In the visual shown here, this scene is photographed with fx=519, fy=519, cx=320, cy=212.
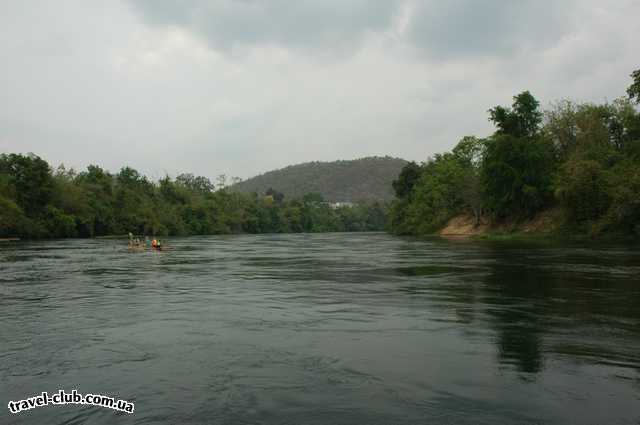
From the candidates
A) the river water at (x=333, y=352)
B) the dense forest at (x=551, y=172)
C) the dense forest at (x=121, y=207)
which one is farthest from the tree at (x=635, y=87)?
the dense forest at (x=121, y=207)

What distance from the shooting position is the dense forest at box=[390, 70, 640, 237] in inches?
2181

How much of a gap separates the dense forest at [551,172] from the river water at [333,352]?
41.0m

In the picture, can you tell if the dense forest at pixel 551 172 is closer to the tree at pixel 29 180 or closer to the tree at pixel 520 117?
the tree at pixel 520 117

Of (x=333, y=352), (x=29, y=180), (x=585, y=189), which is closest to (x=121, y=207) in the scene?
(x=29, y=180)

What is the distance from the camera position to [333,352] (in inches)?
398

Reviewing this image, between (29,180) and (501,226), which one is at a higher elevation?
(29,180)

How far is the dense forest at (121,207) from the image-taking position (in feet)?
306

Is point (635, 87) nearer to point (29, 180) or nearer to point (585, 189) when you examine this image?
point (585, 189)

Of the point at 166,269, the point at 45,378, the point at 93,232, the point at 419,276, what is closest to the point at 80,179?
the point at 93,232

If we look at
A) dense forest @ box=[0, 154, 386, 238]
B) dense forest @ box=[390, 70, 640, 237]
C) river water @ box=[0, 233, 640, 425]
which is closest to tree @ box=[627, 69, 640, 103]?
dense forest @ box=[390, 70, 640, 237]

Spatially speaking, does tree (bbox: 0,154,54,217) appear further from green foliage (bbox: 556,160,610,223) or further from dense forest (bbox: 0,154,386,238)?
green foliage (bbox: 556,160,610,223)

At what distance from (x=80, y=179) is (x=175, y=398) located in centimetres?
12806

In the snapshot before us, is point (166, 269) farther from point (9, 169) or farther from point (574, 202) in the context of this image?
point (9, 169)

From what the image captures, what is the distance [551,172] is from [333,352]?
68.9m
